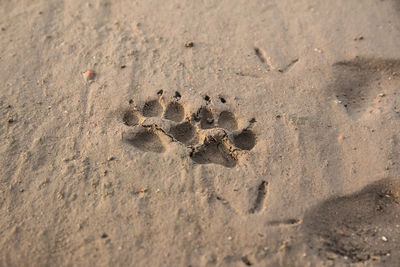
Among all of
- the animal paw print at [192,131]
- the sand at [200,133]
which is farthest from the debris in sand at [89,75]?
the animal paw print at [192,131]

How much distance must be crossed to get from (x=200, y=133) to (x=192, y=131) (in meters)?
0.06

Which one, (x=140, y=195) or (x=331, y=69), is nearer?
(x=140, y=195)

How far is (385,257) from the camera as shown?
6.21ft

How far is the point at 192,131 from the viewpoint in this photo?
2281 millimetres

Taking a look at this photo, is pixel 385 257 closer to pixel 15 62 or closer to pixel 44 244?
pixel 44 244

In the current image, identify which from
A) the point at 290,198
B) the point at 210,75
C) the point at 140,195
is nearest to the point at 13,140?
the point at 140,195

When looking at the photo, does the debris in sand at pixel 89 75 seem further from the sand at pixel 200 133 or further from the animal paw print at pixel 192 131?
the animal paw print at pixel 192 131

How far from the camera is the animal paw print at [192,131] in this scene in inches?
86.4

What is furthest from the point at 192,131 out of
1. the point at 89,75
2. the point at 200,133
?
the point at 89,75

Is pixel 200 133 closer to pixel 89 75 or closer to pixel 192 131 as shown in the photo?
pixel 192 131

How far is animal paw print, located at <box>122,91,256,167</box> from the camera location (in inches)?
86.4

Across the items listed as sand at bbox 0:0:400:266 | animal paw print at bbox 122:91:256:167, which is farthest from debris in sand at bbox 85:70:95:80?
animal paw print at bbox 122:91:256:167

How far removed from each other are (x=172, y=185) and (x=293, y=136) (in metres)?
0.74

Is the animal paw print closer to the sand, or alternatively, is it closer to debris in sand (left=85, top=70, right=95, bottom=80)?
the sand
